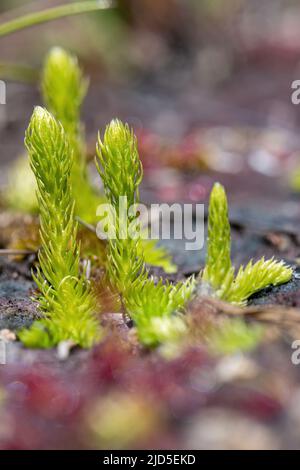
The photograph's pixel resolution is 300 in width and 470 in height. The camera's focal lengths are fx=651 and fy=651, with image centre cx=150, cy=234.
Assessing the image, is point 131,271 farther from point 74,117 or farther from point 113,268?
point 74,117

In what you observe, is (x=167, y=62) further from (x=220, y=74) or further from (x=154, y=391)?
(x=154, y=391)

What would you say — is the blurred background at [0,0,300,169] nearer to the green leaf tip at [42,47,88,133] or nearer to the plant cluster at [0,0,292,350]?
the green leaf tip at [42,47,88,133]

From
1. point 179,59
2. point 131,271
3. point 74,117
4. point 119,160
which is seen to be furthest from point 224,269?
point 179,59

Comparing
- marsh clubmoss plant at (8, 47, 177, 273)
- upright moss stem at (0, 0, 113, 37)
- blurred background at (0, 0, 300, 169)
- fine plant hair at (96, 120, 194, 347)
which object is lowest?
fine plant hair at (96, 120, 194, 347)

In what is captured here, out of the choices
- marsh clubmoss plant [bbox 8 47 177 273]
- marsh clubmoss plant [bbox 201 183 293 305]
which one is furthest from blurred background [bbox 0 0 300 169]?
marsh clubmoss plant [bbox 201 183 293 305]

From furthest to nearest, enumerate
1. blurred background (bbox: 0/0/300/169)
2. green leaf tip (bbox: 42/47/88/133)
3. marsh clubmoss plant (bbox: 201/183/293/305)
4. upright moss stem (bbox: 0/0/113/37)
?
blurred background (bbox: 0/0/300/169) → green leaf tip (bbox: 42/47/88/133) → upright moss stem (bbox: 0/0/113/37) → marsh clubmoss plant (bbox: 201/183/293/305)

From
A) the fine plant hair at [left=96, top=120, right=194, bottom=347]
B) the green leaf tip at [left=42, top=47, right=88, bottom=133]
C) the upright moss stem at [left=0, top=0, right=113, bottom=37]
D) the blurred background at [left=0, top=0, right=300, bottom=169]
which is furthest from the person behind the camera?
the blurred background at [left=0, top=0, right=300, bottom=169]

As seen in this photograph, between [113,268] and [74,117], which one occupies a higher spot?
[74,117]

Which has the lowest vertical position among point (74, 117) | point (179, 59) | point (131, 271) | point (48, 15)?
point (131, 271)

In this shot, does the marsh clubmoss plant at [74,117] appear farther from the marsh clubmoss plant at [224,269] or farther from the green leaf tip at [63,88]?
the marsh clubmoss plant at [224,269]
